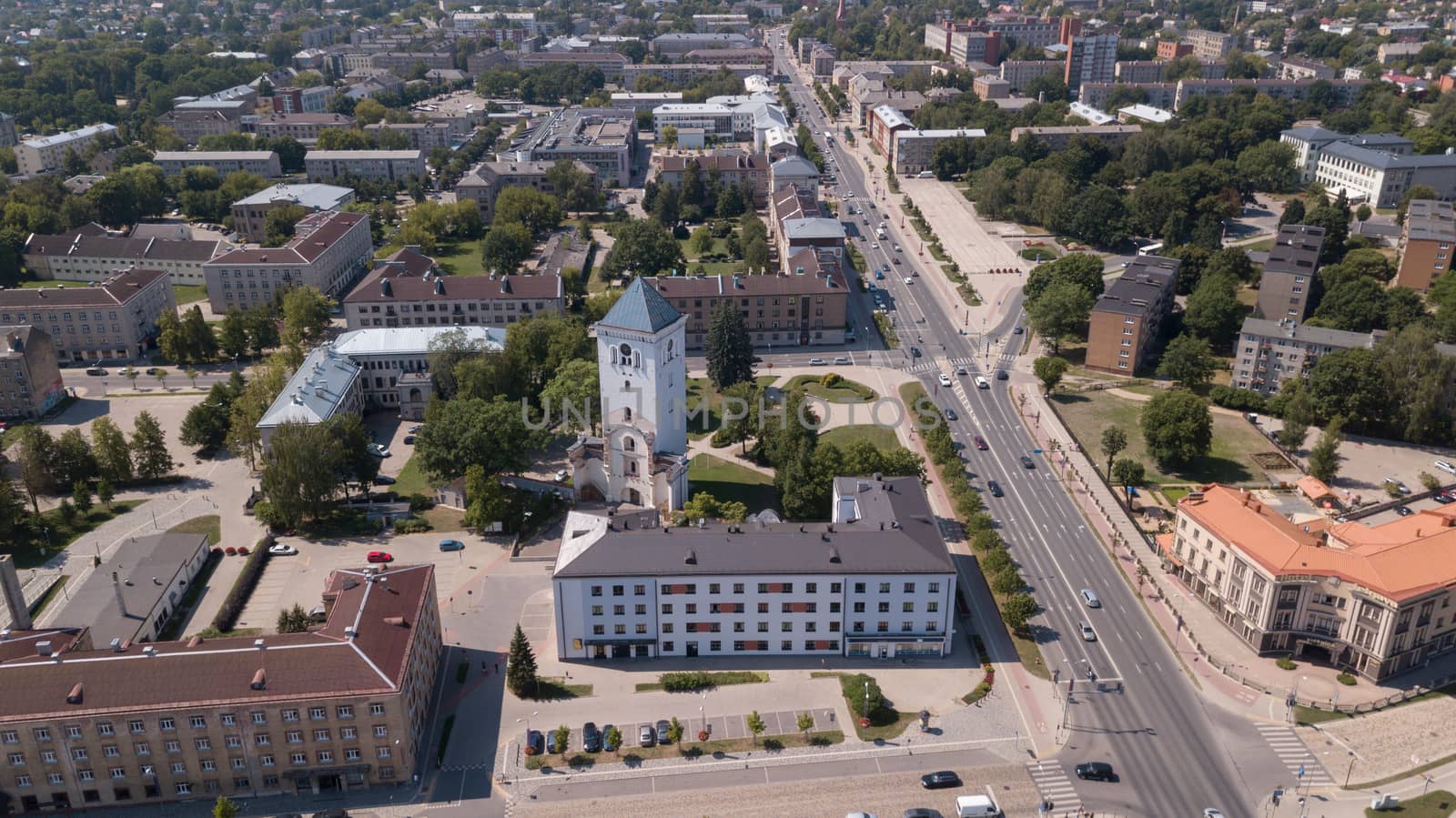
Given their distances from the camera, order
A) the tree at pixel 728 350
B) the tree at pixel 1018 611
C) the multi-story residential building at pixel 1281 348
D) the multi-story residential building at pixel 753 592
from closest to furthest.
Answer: the multi-story residential building at pixel 753 592
the tree at pixel 1018 611
the multi-story residential building at pixel 1281 348
the tree at pixel 728 350

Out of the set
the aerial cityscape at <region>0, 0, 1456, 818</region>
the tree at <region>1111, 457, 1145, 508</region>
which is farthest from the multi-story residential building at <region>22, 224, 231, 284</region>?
the tree at <region>1111, 457, 1145, 508</region>

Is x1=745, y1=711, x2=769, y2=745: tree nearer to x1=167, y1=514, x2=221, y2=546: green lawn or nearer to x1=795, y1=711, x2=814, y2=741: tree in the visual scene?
x1=795, y1=711, x2=814, y2=741: tree

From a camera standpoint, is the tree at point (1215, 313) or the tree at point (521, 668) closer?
the tree at point (521, 668)

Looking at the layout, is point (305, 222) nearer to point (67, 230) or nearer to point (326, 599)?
point (67, 230)

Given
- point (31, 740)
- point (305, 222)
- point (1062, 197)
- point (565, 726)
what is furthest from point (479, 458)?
point (1062, 197)

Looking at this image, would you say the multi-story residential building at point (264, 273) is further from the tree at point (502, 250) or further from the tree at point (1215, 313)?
the tree at point (1215, 313)

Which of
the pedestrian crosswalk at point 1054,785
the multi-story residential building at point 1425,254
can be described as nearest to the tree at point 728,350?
the pedestrian crosswalk at point 1054,785

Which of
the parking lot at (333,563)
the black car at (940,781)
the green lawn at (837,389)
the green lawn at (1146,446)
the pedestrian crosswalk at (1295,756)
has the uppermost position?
the green lawn at (837,389)
